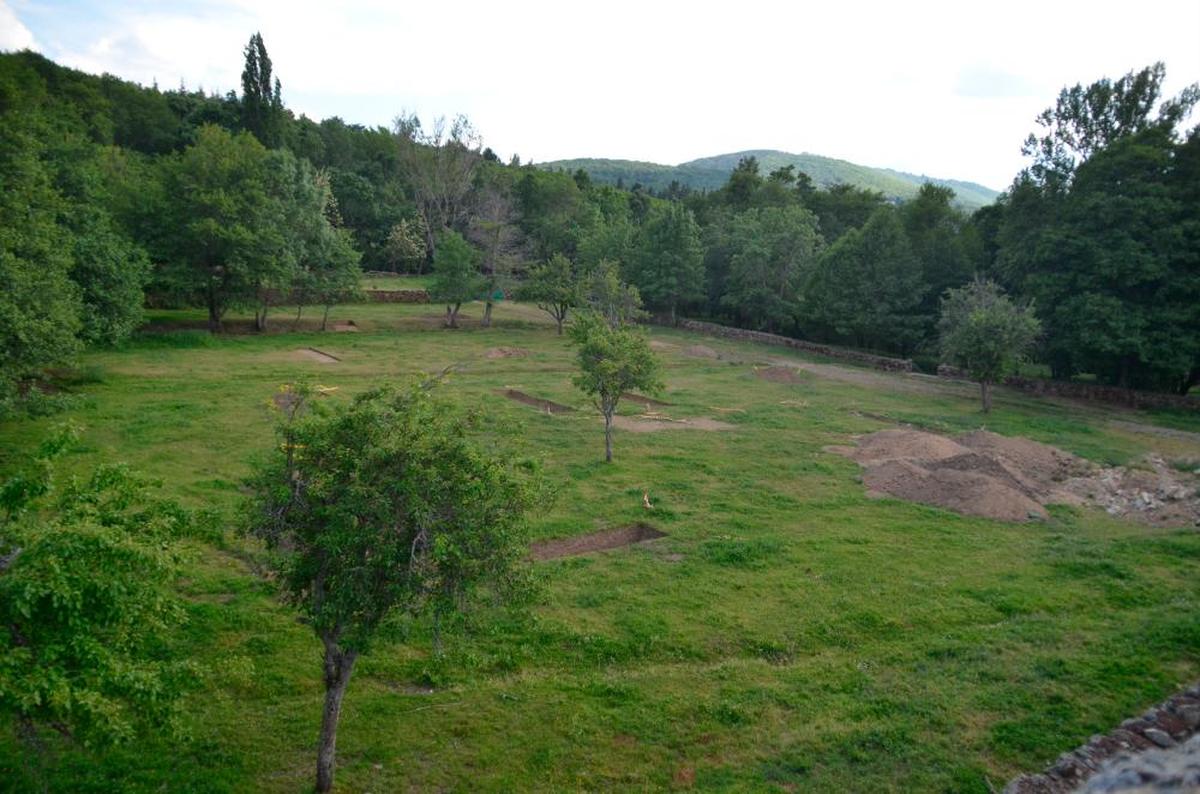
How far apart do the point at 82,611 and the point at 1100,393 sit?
4346 cm

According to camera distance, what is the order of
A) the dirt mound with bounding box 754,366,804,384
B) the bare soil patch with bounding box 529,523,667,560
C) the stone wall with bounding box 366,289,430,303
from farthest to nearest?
the stone wall with bounding box 366,289,430,303 < the dirt mound with bounding box 754,366,804,384 < the bare soil patch with bounding box 529,523,667,560

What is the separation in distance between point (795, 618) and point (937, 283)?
4082 cm

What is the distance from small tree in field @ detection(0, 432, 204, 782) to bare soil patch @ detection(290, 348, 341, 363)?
33705 millimetres

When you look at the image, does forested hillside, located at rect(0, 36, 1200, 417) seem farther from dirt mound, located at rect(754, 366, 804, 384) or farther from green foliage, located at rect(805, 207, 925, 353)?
dirt mound, located at rect(754, 366, 804, 384)

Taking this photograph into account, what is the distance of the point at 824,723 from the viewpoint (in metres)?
10.7

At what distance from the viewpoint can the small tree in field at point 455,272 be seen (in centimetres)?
5284

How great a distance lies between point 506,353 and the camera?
148ft

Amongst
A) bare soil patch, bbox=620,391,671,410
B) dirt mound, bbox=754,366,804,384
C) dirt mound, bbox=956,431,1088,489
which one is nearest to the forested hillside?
dirt mound, bbox=754,366,804,384

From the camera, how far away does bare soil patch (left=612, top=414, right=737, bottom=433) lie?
28141 millimetres

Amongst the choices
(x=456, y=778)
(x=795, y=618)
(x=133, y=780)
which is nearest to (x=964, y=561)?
(x=795, y=618)

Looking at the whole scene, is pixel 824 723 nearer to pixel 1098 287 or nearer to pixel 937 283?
pixel 1098 287

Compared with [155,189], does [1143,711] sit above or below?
below

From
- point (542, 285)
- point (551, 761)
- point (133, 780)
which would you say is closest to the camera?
point (133, 780)

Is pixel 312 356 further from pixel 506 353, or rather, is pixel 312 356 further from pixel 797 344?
pixel 797 344
